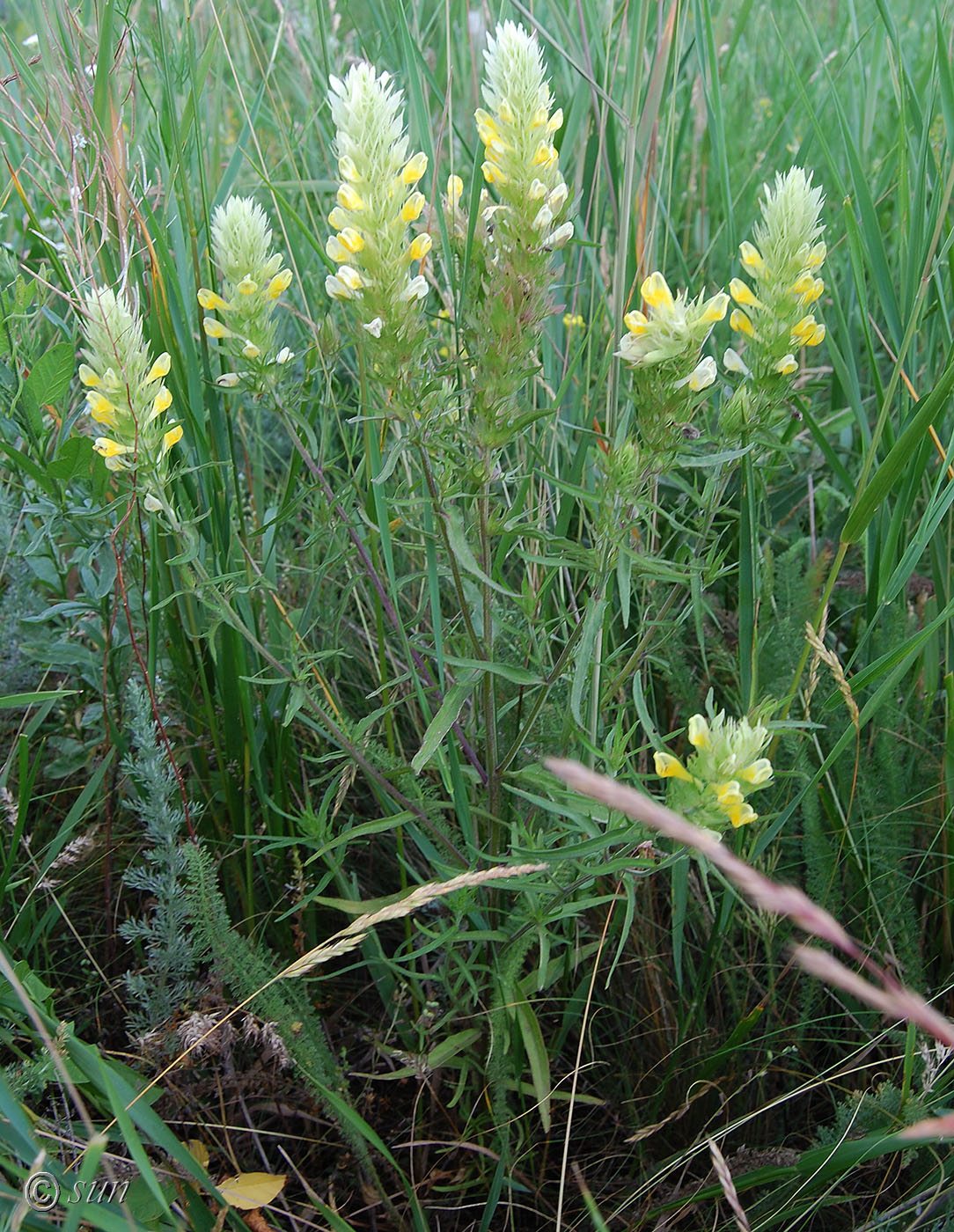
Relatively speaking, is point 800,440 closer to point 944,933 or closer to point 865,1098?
point 944,933

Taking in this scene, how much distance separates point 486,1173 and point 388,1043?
0.28 m

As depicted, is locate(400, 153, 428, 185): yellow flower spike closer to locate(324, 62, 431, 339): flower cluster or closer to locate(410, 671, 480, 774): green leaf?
locate(324, 62, 431, 339): flower cluster

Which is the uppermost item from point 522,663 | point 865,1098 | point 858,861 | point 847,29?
point 847,29

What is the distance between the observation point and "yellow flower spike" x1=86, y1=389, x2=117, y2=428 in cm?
108

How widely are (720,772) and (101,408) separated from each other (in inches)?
30.8

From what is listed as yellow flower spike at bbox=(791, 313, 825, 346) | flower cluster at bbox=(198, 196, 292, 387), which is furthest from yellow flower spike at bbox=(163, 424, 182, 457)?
yellow flower spike at bbox=(791, 313, 825, 346)

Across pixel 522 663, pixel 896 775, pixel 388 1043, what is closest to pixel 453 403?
pixel 522 663

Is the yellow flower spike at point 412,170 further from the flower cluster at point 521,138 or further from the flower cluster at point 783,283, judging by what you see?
the flower cluster at point 783,283

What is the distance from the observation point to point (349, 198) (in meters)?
1.00

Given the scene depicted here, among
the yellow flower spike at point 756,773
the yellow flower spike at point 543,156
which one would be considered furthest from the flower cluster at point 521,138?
the yellow flower spike at point 756,773

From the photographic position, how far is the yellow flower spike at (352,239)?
1016 millimetres

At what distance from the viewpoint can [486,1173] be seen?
52.1 inches

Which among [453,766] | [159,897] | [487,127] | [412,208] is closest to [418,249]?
[412,208]

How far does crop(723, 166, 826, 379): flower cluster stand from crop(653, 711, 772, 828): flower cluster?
44 cm
